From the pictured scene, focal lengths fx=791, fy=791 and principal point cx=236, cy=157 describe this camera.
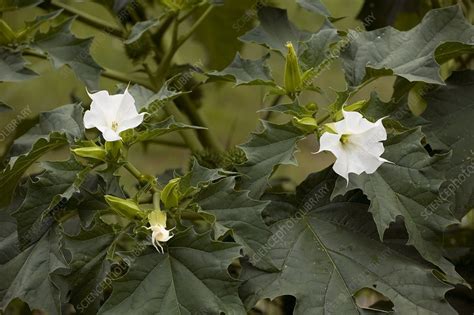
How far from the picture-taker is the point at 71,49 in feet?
3.57

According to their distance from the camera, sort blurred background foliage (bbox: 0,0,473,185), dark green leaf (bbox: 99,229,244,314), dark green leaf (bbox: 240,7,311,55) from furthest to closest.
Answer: blurred background foliage (bbox: 0,0,473,185) → dark green leaf (bbox: 240,7,311,55) → dark green leaf (bbox: 99,229,244,314)

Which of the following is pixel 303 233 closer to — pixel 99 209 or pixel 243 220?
pixel 243 220

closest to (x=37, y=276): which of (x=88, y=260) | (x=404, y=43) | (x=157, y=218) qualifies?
(x=88, y=260)

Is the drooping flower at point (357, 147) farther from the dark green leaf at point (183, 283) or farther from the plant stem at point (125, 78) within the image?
the plant stem at point (125, 78)

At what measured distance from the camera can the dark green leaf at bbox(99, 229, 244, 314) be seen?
0.80m

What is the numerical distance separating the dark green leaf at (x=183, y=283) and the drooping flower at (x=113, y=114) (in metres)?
0.13

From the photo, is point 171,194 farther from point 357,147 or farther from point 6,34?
point 6,34

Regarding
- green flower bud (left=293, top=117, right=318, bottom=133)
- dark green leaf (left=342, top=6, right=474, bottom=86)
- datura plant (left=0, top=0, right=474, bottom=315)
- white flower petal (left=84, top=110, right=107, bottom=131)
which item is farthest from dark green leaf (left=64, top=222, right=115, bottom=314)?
dark green leaf (left=342, top=6, right=474, bottom=86)

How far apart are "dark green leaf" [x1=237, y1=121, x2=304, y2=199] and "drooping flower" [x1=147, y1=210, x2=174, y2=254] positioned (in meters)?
0.11

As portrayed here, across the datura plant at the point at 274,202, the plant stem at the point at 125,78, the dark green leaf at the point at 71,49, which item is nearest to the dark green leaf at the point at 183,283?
the datura plant at the point at 274,202

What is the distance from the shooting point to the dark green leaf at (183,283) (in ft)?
2.61

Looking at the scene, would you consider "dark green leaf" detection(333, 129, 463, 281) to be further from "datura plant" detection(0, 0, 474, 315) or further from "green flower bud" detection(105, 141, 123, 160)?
"green flower bud" detection(105, 141, 123, 160)

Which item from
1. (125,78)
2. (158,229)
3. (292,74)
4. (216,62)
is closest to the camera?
(158,229)

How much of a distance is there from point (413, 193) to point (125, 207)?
1.02 ft
